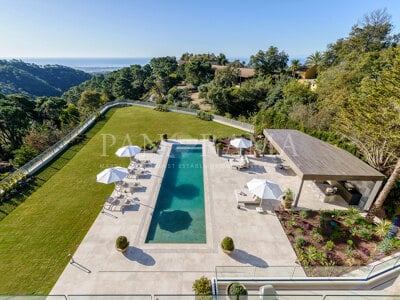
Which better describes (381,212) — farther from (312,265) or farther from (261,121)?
(261,121)

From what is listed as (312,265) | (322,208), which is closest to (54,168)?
(312,265)

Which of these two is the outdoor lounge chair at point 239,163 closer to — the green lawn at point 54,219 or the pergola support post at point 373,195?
the pergola support post at point 373,195

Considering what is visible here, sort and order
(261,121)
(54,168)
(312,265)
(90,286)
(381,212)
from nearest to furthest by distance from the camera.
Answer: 1. (90,286)
2. (312,265)
3. (381,212)
4. (54,168)
5. (261,121)

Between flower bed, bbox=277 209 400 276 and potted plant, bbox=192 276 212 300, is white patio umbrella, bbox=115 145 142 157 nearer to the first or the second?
potted plant, bbox=192 276 212 300

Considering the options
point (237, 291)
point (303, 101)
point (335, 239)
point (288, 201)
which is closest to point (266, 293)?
point (237, 291)

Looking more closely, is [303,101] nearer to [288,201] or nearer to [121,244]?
[288,201]

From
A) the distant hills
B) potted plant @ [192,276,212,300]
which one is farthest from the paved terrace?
the distant hills

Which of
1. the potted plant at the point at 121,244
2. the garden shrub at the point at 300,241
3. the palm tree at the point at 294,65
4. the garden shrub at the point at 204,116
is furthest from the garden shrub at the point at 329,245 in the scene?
the palm tree at the point at 294,65
